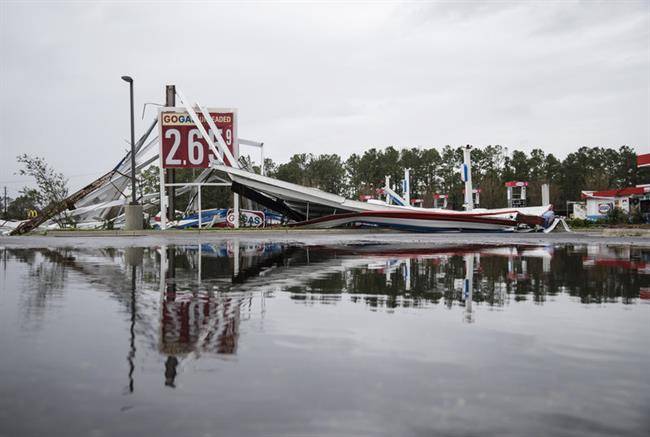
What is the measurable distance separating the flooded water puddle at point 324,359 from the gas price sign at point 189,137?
28.3 metres

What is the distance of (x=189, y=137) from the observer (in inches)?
1403

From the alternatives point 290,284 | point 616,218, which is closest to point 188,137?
point 616,218

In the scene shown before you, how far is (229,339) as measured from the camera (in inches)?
175

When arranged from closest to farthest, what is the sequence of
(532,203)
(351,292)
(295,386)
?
(295,386)
(351,292)
(532,203)

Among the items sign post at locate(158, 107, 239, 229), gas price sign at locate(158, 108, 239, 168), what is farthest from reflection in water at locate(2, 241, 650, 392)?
gas price sign at locate(158, 108, 239, 168)

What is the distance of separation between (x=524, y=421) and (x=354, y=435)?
852mm

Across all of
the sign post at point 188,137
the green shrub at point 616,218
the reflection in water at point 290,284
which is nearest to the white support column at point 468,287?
the reflection in water at point 290,284

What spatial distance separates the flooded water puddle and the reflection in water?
4 cm

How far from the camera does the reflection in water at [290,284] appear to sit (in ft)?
16.2

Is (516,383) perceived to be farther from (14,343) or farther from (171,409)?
(14,343)

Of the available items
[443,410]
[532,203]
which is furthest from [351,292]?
[532,203]

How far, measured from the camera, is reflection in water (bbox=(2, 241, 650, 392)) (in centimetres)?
493

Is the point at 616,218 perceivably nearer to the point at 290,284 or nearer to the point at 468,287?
the point at 468,287

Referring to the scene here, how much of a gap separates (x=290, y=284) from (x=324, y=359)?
168 inches
